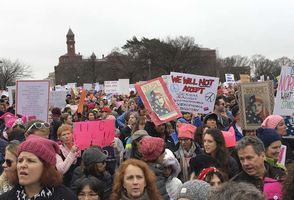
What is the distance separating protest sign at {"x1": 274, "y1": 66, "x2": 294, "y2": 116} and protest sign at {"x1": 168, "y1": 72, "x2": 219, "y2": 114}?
1.60 metres

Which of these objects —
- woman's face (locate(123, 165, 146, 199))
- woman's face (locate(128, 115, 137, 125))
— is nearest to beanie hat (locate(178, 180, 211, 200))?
woman's face (locate(123, 165, 146, 199))

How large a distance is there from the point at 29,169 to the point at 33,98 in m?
5.63

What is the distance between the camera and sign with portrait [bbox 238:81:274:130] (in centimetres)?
673

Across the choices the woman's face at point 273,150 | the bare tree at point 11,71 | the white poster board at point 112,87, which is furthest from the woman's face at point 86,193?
the bare tree at point 11,71

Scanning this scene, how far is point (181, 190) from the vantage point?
2.97 meters

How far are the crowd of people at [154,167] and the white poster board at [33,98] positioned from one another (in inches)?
64.3

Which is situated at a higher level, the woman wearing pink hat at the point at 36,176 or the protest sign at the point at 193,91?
the protest sign at the point at 193,91

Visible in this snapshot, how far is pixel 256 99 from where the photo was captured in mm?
6906

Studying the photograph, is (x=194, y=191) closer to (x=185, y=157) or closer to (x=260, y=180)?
(x=260, y=180)

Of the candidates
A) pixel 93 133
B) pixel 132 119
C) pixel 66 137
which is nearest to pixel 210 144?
pixel 93 133

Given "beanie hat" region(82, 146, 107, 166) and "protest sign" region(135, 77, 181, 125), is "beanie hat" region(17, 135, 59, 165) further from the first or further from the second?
"protest sign" region(135, 77, 181, 125)

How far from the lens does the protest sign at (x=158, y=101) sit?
7.03m

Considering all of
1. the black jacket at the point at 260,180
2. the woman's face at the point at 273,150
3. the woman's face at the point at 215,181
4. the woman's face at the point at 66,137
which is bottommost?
the woman's face at the point at 215,181

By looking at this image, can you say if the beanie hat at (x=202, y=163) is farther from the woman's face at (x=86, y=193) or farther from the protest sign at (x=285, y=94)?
the protest sign at (x=285, y=94)
